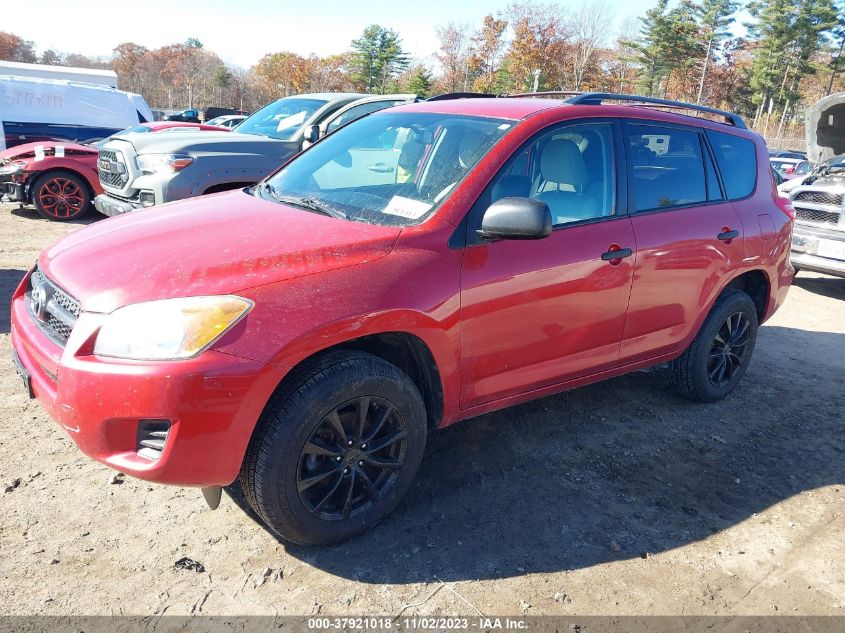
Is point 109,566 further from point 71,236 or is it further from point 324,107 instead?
point 324,107

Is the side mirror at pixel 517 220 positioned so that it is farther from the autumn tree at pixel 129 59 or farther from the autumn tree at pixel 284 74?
the autumn tree at pixel 129 59

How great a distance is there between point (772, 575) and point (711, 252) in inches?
73.5

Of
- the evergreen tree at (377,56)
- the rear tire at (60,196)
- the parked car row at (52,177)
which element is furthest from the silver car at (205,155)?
the evergreen tree at (377,56)

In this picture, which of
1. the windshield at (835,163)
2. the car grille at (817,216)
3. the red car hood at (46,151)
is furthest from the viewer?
the red car hood at (46,151)

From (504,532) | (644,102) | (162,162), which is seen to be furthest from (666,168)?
(162,162)

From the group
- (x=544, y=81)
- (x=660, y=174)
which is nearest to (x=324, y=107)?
(x=660, y=174)

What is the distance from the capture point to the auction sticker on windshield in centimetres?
288

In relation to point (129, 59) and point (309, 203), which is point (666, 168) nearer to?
point (309, 203)

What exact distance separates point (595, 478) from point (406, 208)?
1.70 m

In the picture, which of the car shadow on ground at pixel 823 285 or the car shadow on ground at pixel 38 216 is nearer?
the car shadow on ground at pixel 823 285

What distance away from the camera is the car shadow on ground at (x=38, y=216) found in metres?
9.57

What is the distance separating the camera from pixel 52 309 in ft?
8.55

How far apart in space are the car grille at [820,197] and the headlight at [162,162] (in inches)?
282

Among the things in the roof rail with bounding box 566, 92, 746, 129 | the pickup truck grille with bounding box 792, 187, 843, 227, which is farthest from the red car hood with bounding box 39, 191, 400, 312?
the pickup truck grille with bounding box 792, 187, 843, 227
